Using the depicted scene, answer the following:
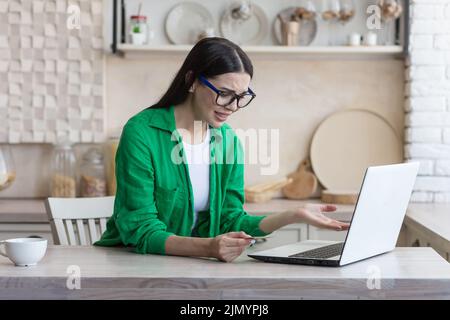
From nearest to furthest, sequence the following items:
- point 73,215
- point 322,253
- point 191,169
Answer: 1. point 322,253
2. point 191,169
3. point 73,215

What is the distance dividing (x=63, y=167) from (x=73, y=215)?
1209 millimetres

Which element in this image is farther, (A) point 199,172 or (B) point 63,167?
(B) point 63,167

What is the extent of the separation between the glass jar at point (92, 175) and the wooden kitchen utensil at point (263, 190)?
2.38ft

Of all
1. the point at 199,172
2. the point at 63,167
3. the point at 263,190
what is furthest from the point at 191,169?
the point at 63,167

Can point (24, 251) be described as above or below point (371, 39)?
below

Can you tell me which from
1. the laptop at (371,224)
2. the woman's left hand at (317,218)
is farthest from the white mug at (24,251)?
the woman's left hand at (317,218)

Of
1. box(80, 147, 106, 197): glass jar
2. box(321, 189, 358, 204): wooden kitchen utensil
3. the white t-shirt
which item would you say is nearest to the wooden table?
the white t-shirt

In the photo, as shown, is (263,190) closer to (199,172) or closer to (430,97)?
(430,97)

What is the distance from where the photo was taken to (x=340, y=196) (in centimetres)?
355

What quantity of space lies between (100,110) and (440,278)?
2.37 m

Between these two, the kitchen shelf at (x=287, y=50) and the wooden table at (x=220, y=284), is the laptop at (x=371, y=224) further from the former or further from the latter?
the kitchen shelf at (x=287, y=50)

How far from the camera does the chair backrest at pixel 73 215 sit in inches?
99.2

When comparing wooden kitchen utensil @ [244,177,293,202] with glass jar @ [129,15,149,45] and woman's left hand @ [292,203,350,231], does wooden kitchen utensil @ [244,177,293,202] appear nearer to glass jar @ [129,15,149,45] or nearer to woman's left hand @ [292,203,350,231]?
glass jar @ [129,15,149,45]
